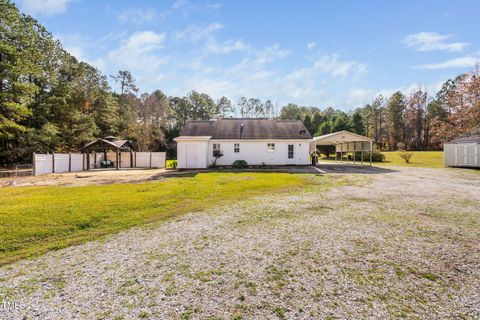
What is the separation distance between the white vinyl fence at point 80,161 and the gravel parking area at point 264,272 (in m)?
16.8

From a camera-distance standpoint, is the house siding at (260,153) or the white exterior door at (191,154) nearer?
the white exterior door at (191,154)

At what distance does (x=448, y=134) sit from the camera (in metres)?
27.7

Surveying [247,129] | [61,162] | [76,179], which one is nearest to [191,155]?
[247,129]

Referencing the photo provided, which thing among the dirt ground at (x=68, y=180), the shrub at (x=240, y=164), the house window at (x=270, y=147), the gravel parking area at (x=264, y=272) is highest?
the house window at (x=270, y=147)

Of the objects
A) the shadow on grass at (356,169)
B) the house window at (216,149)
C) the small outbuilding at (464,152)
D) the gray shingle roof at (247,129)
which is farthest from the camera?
the gray shingle roof at (247,129)

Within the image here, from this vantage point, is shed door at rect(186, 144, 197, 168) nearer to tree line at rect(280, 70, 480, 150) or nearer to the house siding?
the house siding

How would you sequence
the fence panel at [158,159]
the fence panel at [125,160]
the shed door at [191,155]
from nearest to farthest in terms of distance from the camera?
1. the shed door at [191,155]
2. the fence panel at [158,159]
3. the fence panel at [125,160]

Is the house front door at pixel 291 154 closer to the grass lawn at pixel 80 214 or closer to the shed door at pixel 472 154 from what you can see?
the grass lawn at pixel 80 214

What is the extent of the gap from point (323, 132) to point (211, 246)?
44.5m

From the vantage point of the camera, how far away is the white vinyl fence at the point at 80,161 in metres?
17.5

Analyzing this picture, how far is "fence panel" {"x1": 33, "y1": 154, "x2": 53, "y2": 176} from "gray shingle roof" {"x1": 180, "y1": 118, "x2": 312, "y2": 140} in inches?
409

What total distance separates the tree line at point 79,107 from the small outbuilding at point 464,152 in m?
5.39

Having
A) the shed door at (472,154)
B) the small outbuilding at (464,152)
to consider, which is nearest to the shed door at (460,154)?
the small outbuilding at (464,152)

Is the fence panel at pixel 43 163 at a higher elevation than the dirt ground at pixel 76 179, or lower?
higher
